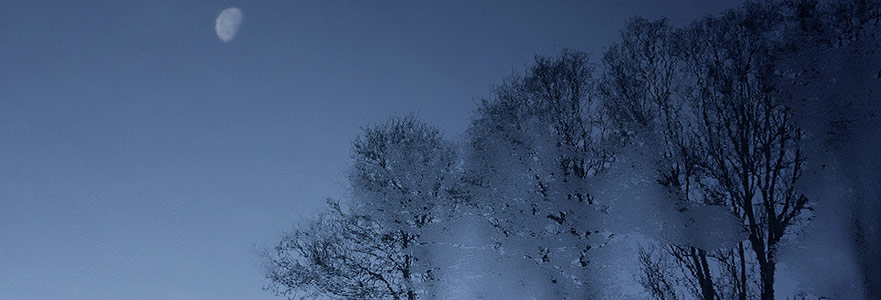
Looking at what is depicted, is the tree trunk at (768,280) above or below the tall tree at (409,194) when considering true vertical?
below

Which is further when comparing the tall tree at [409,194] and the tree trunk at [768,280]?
the tall tree at [409,194]

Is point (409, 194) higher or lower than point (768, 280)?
higher

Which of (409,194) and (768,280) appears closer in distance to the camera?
(768,280)

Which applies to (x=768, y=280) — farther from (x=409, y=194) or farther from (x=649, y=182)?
(x=409, y=194)

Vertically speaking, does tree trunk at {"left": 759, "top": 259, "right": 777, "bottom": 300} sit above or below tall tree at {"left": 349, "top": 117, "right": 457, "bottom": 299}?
below

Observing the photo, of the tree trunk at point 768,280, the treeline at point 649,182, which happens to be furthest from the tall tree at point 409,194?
the tree trunk at point 768,280

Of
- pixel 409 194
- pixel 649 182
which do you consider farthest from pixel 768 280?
pixel 409 194

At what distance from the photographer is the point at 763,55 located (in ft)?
27.6

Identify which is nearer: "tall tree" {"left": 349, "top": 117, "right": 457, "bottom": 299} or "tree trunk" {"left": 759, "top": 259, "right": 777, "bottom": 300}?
"tree trunk" {"left": 759, "top": 259, "right": 777, "bottom": 300}

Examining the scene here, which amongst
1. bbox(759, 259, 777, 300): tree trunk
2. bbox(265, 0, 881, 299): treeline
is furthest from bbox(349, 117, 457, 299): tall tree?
bbox(759, 259, 777, 300): tree trunk

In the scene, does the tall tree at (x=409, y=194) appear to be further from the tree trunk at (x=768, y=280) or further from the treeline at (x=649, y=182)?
the tree trunk at (x=768, y=280)

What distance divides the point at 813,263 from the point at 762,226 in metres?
0.87

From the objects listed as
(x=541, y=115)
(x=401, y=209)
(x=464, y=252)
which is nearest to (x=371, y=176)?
(x=401, y=209)

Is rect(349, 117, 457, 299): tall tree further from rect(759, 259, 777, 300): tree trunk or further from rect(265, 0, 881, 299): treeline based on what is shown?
rect(759, 259, 777, 300): tree trunk
